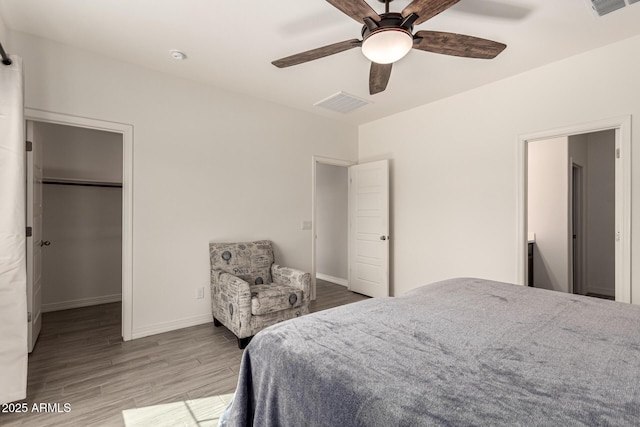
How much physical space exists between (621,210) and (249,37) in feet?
11.5

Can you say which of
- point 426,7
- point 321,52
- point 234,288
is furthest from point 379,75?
point 234,288

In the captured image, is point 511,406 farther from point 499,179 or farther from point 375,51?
point 499,179

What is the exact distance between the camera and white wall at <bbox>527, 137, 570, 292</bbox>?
4086mm

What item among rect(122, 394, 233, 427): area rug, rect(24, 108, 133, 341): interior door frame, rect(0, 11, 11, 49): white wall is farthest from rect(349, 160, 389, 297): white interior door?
rect(0, 11, 11, 49): white wall

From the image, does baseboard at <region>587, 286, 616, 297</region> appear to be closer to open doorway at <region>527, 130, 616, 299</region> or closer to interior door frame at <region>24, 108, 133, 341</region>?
open doorway at <region>527, 130, 616, 299</region>

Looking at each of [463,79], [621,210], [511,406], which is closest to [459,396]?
[511,406]

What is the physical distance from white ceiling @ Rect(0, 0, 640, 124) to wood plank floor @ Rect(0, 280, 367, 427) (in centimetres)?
273

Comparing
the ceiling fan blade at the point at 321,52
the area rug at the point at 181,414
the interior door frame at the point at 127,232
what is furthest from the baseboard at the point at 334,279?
the ceiling fan blade at the point at 321,52

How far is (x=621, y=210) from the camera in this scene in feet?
8.71

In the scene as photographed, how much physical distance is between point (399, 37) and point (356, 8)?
11.5 inches

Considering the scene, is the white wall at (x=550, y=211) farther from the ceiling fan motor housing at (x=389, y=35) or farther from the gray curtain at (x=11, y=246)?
the gray curtain at (x=11, y=246)

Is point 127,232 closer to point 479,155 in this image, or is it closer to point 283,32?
point 283,32

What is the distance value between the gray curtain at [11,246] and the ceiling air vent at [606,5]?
12.8ft

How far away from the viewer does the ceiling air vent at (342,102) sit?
3729 millimetres
